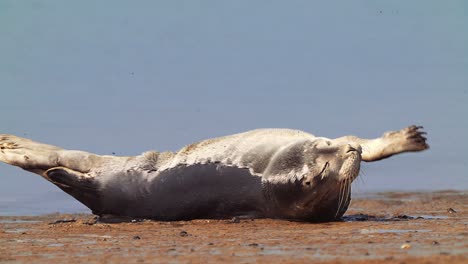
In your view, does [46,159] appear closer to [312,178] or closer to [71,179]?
[71,179]

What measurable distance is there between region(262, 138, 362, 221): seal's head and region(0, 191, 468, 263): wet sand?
0.20 meters

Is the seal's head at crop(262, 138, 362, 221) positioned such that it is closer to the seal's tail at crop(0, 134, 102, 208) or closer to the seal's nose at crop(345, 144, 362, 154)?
the seal's nose at crop(345, 144, 362, 154)

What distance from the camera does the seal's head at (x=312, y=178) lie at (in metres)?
9.48

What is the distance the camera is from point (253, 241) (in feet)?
25.6

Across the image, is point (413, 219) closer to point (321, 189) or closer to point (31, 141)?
point (321, 189)

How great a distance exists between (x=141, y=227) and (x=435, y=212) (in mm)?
4221

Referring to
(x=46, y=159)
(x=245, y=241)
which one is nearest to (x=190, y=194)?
(x=46, y=159)

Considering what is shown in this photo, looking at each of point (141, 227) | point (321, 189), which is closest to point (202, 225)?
point (141, 227)

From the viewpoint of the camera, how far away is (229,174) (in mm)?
10148

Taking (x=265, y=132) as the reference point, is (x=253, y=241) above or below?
below

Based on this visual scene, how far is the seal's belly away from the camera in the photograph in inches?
398

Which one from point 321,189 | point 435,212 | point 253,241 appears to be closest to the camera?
point 253,241

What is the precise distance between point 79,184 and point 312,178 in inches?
122

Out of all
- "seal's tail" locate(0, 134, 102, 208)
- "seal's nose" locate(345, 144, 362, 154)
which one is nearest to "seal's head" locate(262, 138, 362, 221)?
"seal's nose" locate(345, 144, 362, 154)
